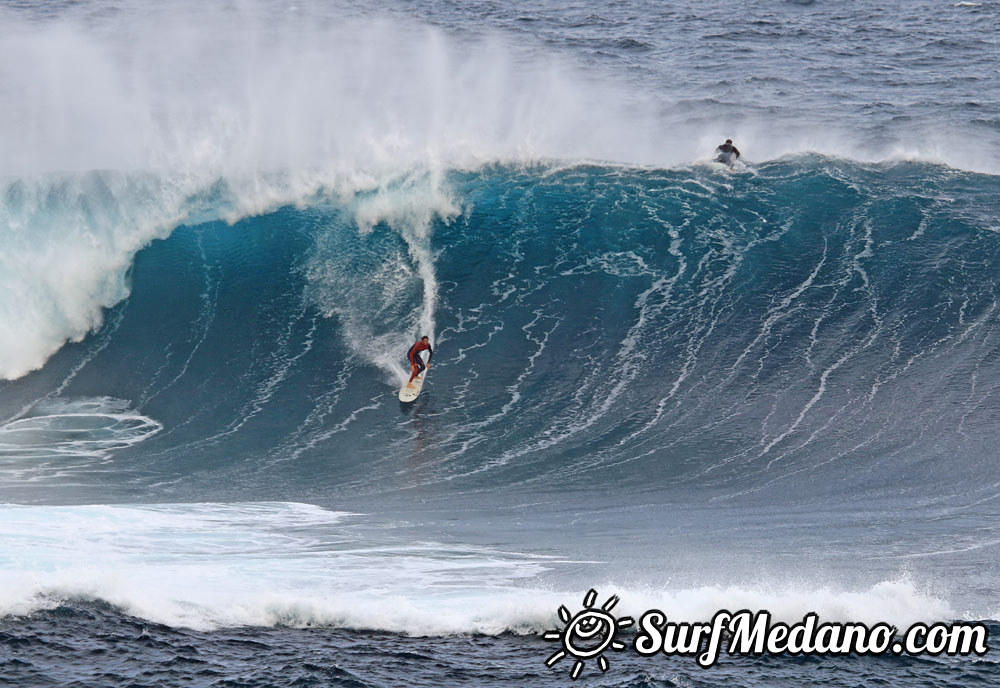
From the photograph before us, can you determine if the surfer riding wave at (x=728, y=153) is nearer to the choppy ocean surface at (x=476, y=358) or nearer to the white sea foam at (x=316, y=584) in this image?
the choppy ocean surface at (x=476, y=358)

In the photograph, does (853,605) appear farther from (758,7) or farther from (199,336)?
(758,7)

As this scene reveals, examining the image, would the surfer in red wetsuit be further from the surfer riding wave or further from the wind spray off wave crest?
the surfer riding wave

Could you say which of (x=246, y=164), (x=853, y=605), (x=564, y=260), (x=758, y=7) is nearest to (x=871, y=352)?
Result: (x=564, y=260)

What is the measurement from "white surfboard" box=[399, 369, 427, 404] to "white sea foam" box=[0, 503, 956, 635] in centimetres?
402

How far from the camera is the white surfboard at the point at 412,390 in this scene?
1811 centimetres

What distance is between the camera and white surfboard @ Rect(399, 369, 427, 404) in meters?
18.1

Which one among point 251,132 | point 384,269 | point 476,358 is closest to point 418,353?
point 476,358

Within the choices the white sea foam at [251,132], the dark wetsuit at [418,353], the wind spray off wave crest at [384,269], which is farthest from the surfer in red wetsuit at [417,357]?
the white sea foam at [251,132]

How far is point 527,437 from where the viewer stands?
17.0 metres

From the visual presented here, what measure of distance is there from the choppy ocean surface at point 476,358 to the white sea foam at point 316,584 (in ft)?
0.17

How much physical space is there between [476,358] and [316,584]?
729 centimetres

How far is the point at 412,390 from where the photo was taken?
1830 cm

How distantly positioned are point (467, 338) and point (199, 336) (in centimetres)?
475

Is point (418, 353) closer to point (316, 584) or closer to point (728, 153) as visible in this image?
point (316, 584)
